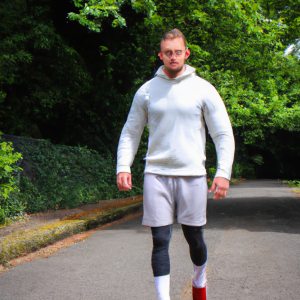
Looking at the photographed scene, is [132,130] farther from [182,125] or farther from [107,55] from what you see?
[107,55]

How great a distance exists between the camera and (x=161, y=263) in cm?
282

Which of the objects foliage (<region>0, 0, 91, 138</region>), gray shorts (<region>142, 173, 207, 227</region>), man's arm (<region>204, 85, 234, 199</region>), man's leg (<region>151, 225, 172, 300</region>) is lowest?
man's leg (<region>151, 225, 172, 300</region>)

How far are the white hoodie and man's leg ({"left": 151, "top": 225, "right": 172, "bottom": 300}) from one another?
44 cm

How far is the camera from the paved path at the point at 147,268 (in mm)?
3627

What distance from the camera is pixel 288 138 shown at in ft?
111

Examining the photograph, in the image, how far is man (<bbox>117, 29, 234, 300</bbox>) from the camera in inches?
113

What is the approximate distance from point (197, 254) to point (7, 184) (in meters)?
4.60

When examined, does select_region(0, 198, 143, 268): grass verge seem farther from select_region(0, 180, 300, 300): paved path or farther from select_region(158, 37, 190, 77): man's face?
select_region(158, 37, 190, 77): man's face

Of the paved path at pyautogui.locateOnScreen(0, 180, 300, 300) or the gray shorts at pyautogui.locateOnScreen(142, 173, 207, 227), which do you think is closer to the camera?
the gray shorts at pyautogui.locateOnScreen(142, 173, 207, 227)

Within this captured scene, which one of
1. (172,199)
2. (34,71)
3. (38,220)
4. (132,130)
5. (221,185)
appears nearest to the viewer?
(221,185)

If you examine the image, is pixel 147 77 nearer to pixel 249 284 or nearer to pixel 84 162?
pixel 84 162

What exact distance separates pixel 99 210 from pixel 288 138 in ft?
92.5

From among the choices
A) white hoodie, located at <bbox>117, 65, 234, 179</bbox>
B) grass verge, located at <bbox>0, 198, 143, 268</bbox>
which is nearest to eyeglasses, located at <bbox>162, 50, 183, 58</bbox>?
white hoodie, located at <bbox>117, 65, 234, 179</bbox>

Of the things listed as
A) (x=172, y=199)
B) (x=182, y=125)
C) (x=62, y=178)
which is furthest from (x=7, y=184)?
(x=182, y=125)
